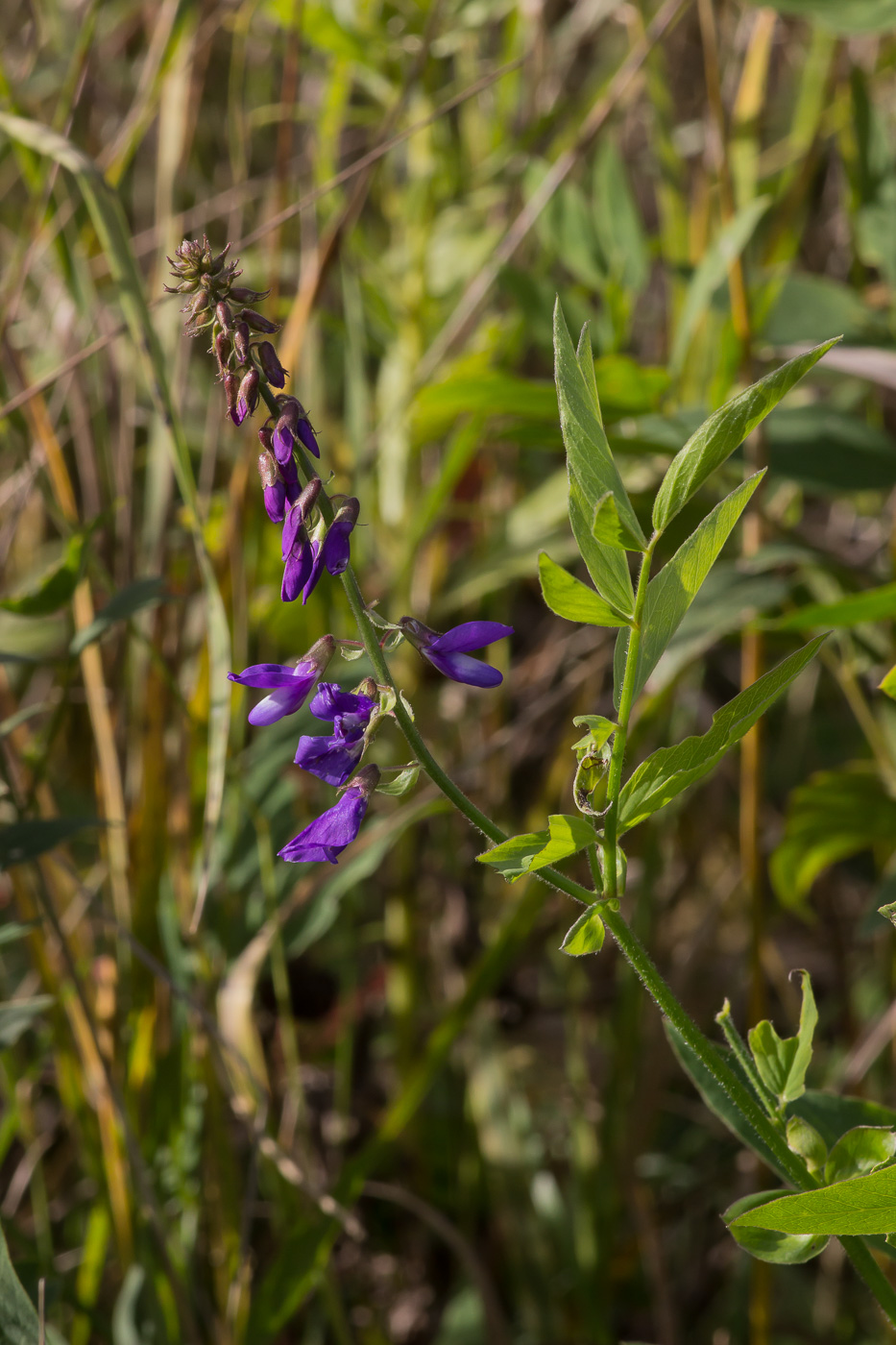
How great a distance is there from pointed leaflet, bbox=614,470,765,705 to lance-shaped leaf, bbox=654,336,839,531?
0.02 metres

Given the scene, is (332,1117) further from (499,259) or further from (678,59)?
(678,59)

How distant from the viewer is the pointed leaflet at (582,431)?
0.47 m

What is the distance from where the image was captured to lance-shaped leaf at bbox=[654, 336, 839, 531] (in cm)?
44

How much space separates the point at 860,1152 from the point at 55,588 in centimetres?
66

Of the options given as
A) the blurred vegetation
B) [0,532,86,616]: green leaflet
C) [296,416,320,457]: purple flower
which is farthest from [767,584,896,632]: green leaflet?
[0,532,86,616]: green leaflet

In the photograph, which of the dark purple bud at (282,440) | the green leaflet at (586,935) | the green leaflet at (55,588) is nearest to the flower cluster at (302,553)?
the dark purple bud at (282,440)

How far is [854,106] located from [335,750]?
98cm

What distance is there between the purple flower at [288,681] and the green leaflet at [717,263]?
0.67 meters

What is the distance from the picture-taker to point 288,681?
1.74 feet

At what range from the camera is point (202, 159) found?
2092 millimetres

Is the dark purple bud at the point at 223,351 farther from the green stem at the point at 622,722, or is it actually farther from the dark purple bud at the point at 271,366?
the green stem at the point at 622,722

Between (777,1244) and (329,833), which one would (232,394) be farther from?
(777,1244)

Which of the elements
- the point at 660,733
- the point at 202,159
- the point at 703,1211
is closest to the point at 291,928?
the point at 660,733

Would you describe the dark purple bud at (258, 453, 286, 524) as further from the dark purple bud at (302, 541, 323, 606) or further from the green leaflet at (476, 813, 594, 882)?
the green leaflet at (476, 813, 594, 882)
